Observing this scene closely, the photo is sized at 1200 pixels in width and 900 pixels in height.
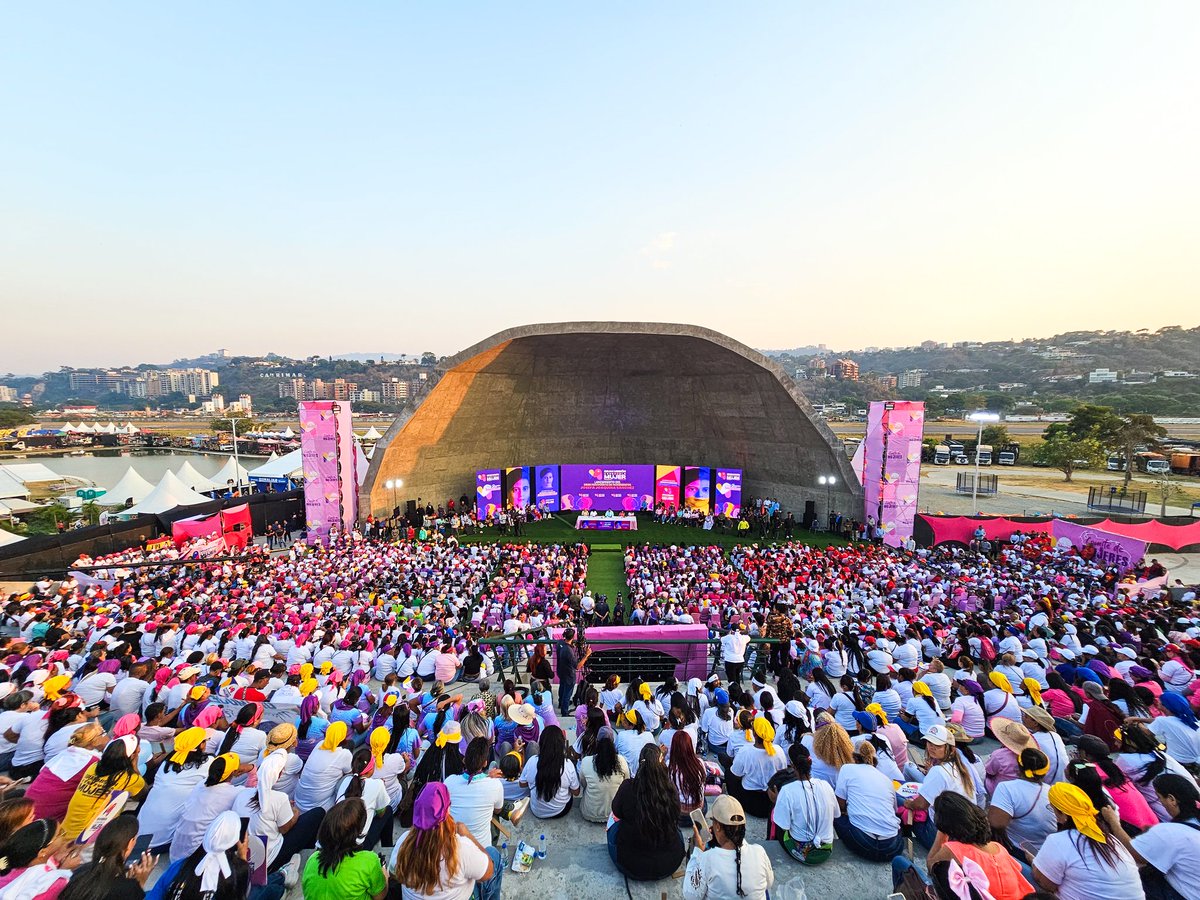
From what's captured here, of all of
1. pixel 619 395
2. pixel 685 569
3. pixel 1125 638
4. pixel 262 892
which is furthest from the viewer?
pixel 619 395

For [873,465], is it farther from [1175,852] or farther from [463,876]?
[463,876]

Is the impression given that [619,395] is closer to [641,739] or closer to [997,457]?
[641,739]

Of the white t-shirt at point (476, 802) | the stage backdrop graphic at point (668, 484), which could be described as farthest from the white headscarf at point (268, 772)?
the stage backdrop graphic at point (668, 484)

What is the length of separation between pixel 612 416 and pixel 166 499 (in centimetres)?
2465

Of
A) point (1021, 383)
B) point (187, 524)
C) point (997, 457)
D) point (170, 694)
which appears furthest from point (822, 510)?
point (1021, 383)

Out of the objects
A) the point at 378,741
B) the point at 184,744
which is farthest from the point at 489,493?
the point at 184,744

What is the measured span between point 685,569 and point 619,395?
1633 cm

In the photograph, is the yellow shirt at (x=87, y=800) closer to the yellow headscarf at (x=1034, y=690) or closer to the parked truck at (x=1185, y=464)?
the yellow headscarf at (x=1034, y=690)

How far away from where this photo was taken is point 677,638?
1118 cm

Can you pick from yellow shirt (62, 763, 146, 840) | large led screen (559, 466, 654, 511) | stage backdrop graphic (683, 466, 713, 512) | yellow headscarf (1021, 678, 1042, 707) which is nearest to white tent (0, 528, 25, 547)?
yellow shirt (62, 763, 146, 840)

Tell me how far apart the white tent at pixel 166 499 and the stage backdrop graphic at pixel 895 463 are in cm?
3425

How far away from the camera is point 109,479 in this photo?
Result: 222 feet

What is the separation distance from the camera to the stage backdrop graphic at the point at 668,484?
32531 millimetres

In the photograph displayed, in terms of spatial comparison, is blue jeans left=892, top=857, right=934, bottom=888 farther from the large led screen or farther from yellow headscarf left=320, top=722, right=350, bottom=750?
the large led screen
